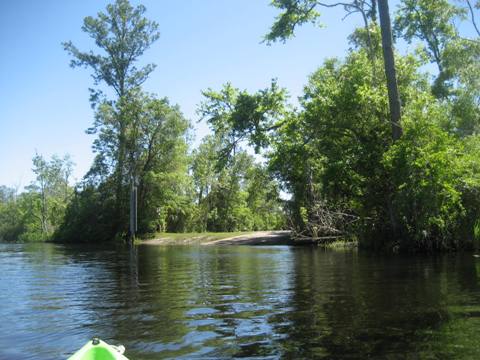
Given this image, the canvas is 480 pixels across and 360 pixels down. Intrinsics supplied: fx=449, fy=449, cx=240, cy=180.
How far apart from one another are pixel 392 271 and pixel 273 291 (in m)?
4.80

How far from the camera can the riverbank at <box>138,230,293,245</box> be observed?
3337cm

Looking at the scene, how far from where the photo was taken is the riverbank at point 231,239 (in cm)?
3337

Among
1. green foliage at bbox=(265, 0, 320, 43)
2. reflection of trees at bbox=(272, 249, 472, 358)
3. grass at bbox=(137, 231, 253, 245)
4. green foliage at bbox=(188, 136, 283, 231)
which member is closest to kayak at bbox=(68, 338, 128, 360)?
reflection of trees at bbox=(272, 249, 472, 358)

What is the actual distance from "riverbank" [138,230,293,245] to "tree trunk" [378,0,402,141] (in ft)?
46.9

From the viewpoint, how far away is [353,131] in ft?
71.9

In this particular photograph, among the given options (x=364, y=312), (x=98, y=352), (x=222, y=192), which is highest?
(x=222, y=192)

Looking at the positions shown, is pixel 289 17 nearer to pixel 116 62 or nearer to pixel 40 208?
pixel 116 62

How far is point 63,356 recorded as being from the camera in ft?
18.2

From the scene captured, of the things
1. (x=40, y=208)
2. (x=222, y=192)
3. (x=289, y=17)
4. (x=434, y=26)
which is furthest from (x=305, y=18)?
(x=40, y=208)

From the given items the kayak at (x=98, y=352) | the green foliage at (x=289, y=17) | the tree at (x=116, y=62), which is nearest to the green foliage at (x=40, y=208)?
the tree at (x=116, y=62)

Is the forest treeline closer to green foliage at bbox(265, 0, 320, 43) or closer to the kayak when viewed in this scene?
green foliage at bbox(265, 0, 320, 43)

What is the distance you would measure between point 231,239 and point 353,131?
54.9ft

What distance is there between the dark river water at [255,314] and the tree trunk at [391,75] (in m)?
8.02

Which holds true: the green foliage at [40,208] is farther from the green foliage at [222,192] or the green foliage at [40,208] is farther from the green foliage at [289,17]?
the green foliage at [289,17]
